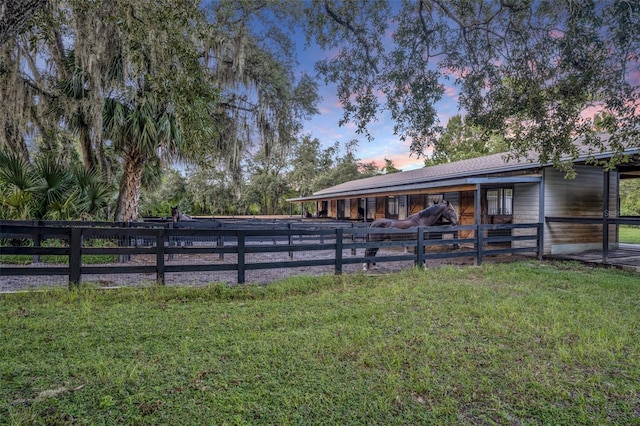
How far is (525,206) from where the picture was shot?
11273mm

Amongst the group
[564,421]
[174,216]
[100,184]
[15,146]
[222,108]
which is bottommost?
[564,421]

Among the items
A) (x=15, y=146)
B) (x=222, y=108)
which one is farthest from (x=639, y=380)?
(x=15, y=146)

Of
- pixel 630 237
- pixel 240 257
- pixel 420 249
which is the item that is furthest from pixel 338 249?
pixel 630 237

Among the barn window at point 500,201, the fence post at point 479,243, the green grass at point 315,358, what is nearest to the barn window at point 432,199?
the barn window at point 500,201

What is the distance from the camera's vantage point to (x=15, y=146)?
10.2m

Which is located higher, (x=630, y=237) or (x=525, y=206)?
(x=525, y=206)

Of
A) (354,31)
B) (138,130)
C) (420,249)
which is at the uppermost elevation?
(354,31)

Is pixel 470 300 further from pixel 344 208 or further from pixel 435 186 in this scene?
pixel 344 208

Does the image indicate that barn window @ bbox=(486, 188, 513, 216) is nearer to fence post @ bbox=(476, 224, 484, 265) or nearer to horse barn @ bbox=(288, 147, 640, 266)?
horse barn @ bbox=(288, 147, 640, 266)

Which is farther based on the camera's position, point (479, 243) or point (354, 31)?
point (479, 243)

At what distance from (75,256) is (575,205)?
13.6 metres

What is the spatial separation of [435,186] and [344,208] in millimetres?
13055

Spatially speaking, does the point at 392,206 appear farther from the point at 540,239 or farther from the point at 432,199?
the point at 540,239

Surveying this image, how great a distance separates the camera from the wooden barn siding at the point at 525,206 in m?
10.9
